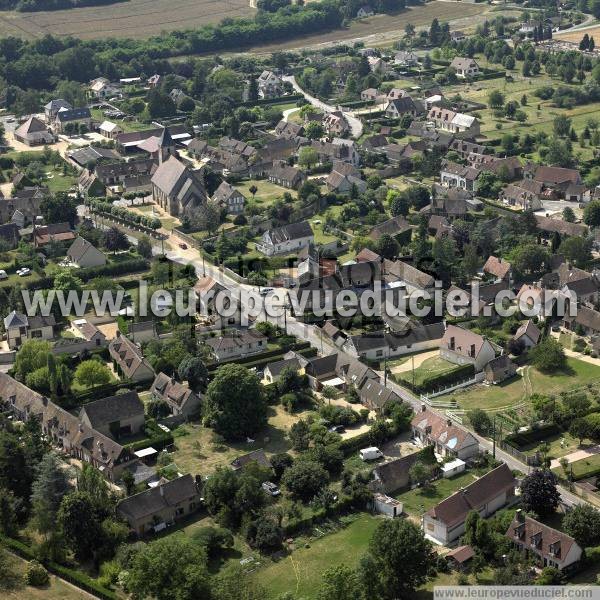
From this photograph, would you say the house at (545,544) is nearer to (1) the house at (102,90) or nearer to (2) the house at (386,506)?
(2) the house at (386,506)

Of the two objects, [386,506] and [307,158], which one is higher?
[307,158]

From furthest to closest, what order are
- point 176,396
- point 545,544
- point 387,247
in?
point 387,247 → point 176,396 → point 545,544

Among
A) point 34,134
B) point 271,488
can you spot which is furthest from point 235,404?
point 34,134

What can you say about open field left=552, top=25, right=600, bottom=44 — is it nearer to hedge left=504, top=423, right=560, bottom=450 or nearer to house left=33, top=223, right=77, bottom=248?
house left=33, top=223, right=77, bottom=248

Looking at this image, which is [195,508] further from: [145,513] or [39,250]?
[39,250]

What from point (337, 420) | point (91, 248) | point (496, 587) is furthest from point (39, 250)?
point (496, 587)

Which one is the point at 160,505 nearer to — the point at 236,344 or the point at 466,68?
the point at 236,344
